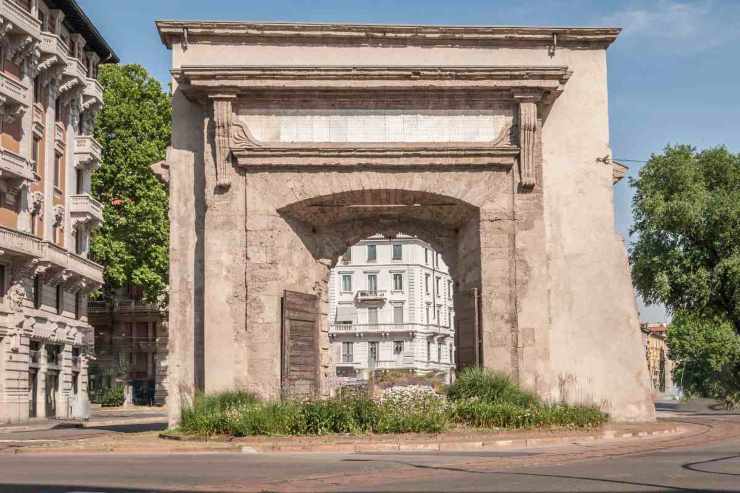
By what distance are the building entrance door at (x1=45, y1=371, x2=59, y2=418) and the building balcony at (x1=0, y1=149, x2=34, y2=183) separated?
8.70 m

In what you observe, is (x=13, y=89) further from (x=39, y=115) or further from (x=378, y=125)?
(x=378, y=125)

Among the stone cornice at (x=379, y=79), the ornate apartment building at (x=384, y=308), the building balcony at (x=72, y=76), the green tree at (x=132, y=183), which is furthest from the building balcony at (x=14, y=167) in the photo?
the ornate apartment building at (x=384, y=308)

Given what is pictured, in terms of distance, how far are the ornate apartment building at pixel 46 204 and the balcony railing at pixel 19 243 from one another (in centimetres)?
5

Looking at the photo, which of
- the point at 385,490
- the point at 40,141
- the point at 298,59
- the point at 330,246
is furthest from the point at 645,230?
the point at 385,490

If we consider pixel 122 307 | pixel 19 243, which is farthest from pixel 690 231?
pixel 122 307

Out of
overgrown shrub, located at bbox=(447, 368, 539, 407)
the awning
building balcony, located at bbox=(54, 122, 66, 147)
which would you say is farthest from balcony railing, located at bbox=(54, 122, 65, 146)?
the awning

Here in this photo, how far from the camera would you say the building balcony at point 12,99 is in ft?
123

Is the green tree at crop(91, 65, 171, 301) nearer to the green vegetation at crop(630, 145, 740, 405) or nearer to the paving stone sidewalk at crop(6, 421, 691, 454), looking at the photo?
the green vegetation at crop(630, 145, 740, 405)

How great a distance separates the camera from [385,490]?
1055 cm

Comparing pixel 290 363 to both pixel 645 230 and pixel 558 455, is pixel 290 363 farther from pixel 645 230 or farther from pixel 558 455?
pixel 645 230

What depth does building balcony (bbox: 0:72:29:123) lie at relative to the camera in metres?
37.3

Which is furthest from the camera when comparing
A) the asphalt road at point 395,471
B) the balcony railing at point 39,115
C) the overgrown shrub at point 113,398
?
the overgrown shrub at point 113,398

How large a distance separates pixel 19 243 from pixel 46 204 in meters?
4.82

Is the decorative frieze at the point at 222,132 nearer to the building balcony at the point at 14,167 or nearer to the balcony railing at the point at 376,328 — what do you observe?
the building balcony at the point at 14,167
